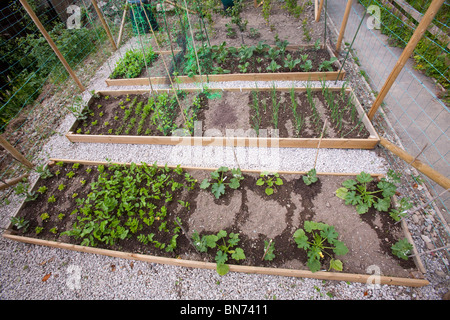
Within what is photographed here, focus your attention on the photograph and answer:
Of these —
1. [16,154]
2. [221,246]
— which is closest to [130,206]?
[221,246]

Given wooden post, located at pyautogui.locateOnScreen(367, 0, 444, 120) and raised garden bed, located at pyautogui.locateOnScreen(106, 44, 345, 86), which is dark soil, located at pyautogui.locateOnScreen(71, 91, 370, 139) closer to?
raised garden bed, located at pyautogui.locateOnScreen(106, 44, 345, 86)

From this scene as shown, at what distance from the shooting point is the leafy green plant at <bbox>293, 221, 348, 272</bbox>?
183 centimetres

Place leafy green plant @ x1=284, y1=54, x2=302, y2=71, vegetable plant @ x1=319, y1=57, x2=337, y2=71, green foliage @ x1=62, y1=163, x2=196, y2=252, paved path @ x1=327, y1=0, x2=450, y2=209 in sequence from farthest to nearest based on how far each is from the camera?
1. leafy green plant @ x1=284, y1=54, x2=302, y2=71
2. vegetable plant @ x1=319, y1=57, x2=337, y2=71
3. paved path @ x1=327, y1=0, x2=450, y2=209
4. green foliage @ x1=62, y1=163, x2=196, y2=252

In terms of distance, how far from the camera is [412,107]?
10.0ft

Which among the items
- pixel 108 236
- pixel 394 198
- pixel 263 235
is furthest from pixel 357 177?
pixel 108 236

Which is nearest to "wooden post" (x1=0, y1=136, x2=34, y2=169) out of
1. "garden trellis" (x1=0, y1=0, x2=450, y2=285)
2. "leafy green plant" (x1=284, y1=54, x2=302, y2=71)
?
"garden trellis" (x1=0, y1=0, x2=450, y2=285)

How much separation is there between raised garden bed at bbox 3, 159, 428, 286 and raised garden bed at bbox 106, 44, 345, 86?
6.19 ft

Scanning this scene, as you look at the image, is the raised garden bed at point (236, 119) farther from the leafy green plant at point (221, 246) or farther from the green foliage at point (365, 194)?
the leafy green plant at point (221, 246)

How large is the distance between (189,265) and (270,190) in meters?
1.08

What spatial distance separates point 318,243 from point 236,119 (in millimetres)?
1912

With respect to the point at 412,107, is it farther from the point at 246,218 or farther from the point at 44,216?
the point at 44,216

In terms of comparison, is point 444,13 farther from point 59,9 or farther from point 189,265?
point 59,9
